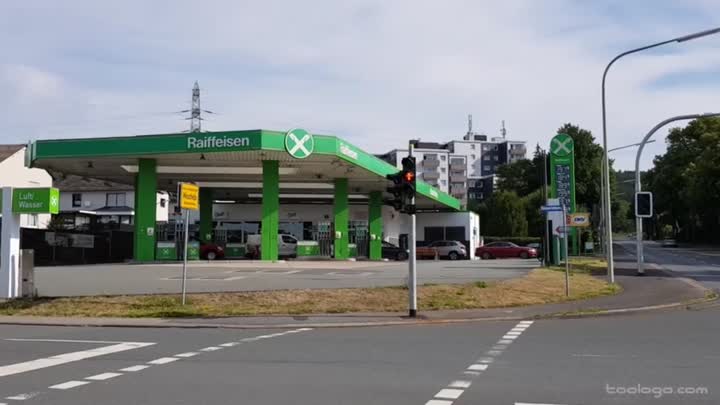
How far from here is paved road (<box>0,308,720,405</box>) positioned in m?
7.61

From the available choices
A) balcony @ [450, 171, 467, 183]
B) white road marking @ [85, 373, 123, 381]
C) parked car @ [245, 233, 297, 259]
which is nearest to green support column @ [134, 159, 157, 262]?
parked car @ [245, 233, 297, 259]

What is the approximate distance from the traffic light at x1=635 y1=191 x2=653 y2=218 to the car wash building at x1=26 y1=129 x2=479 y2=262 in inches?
423

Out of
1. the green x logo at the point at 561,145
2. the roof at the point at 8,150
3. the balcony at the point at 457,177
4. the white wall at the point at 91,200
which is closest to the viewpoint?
the green x logo at the point at 561,145

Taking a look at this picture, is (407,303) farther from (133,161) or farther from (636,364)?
(133,161)

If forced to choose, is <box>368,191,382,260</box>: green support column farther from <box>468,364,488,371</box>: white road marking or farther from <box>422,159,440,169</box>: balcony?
<box>422,159,440,169</box>: balcony

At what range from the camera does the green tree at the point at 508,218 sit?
82.7 metres

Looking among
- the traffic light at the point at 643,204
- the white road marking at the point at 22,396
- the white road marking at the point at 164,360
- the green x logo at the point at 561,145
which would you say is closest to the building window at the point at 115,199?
the green x logo at the point at 561,145

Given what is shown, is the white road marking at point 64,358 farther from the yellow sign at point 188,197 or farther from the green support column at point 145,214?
the green support column at point 145,214

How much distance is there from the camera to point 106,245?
4281cm

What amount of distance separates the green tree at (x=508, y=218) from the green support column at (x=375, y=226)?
33.7 m

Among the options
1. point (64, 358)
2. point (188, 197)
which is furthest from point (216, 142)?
point (64, 358)

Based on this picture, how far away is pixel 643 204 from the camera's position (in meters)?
27.0

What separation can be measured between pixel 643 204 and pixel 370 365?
20.6 m

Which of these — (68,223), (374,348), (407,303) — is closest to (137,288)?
(407,303)
